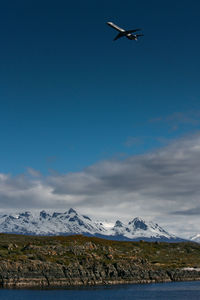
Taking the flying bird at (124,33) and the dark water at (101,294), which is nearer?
the flying bird at (124,33)

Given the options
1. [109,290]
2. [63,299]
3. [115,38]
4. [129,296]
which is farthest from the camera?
[109,290]

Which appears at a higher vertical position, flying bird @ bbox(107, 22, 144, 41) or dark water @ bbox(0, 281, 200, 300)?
flying bird @ bbox(107, 22, 144, 41)

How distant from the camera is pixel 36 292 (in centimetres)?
18150

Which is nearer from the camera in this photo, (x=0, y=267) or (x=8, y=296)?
(x=8, y=296)

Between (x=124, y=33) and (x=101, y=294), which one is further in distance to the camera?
(x=101, y=294)

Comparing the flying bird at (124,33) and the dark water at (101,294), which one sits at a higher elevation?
the flying bird at (124,33)

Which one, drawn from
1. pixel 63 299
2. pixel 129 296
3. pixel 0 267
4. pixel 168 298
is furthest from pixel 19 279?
pixel 168 298

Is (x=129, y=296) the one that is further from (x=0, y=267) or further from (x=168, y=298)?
(x=0, y=267)

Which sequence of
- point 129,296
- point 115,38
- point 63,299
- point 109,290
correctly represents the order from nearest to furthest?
point 115,38 < point 63,299 < point 129,296 < point 109,290

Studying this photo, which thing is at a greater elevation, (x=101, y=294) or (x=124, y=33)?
(x=124, y=33)

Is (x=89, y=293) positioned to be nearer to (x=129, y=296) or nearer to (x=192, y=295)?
(x=129, y=296)

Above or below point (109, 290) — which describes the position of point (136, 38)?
above

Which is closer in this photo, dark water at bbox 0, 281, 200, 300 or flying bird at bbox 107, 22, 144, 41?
flying bird at bbox 107, 22, 144, 41

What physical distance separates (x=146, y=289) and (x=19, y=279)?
61459 millimetres
